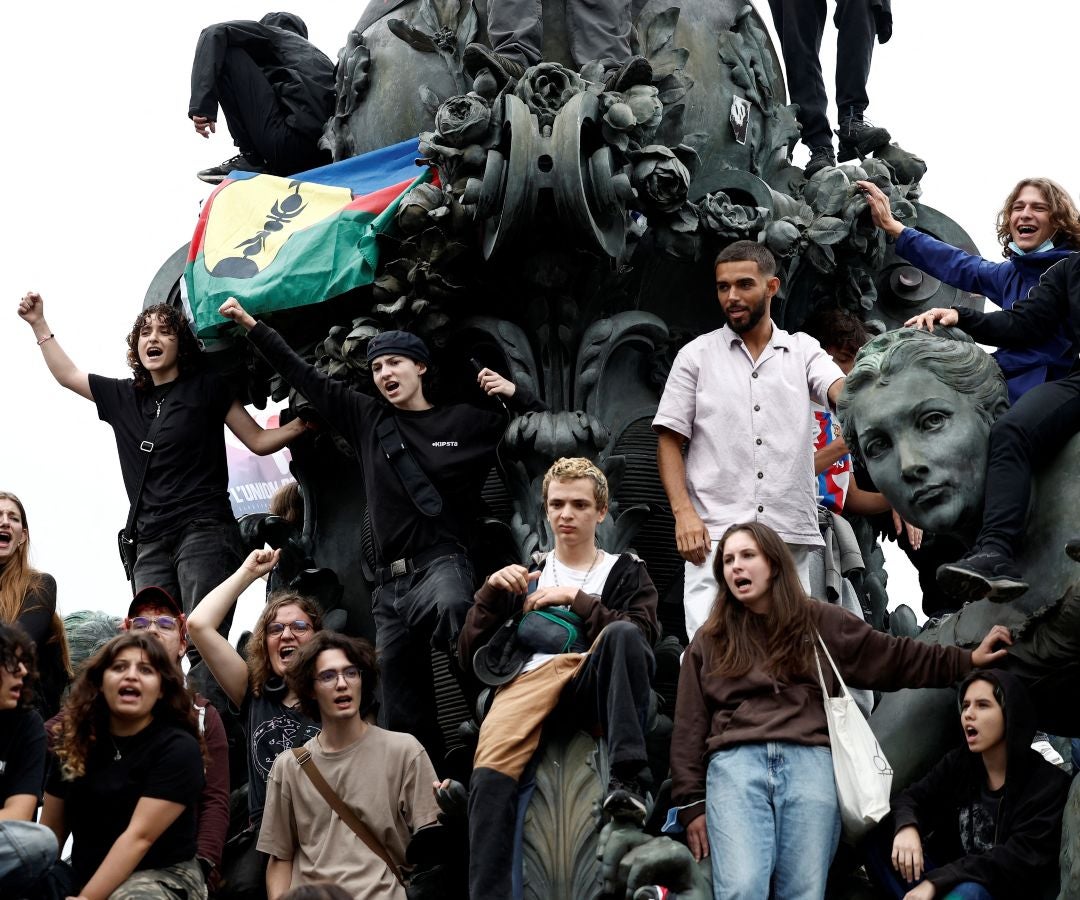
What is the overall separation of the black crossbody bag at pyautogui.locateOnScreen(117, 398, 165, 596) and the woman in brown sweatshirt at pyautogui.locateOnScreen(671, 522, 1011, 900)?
15.0 ft

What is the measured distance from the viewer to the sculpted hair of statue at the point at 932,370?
1093cm

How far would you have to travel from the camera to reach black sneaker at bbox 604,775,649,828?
1002 centimetres

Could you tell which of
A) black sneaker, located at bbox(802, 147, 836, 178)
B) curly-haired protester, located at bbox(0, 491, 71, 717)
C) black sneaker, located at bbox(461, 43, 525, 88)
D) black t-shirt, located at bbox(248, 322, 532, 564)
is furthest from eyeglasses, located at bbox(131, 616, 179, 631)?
black sneaker, located at bbox(802, 147, 836, 178)

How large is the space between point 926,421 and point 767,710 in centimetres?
178

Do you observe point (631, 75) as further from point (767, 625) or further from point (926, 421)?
point (767, 625)

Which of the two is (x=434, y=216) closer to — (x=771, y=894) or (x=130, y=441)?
(x=130, y=441)

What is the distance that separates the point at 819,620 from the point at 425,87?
5.87 metres

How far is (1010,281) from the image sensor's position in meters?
12.0

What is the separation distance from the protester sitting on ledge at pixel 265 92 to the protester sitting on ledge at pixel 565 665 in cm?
510

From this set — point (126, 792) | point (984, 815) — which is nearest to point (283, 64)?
point (126, 792)

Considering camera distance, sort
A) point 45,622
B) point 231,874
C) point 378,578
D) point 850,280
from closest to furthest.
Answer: point 231,874, point 45,622, point 378,578, point 850,280

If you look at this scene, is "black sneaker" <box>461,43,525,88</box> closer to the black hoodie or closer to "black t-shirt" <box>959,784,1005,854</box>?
the black hoodie

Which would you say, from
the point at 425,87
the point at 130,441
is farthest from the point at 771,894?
the point at 425,87

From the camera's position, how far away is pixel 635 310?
561 inches
